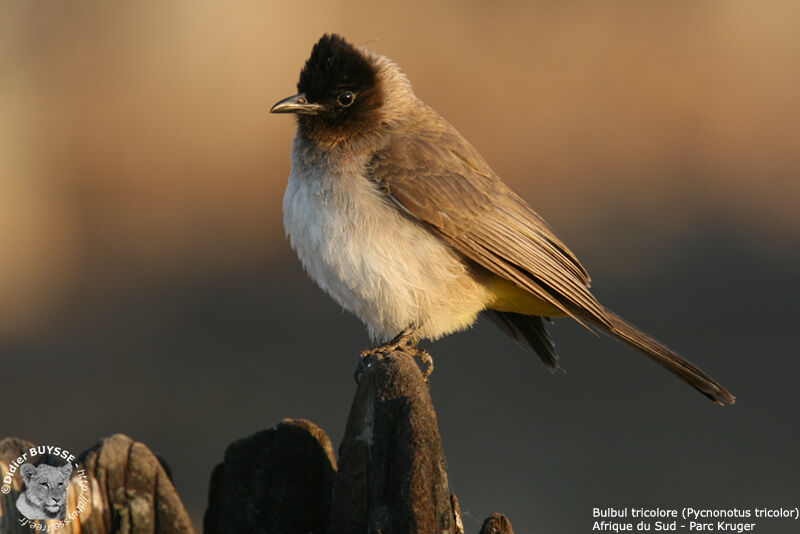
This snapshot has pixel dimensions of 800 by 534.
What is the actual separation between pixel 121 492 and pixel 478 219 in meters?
2.11

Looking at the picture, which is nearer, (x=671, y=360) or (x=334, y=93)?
(x=671, y=360)

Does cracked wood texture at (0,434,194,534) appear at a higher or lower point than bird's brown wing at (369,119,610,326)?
lower

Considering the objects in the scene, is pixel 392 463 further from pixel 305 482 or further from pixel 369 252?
pixel 369 252

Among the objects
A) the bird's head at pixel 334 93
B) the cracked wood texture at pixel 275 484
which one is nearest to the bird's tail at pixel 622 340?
the bird's head at pixel 334 93

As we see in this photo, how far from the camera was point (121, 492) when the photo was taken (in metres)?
2.54

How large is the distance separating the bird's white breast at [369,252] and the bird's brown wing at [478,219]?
0.27ft

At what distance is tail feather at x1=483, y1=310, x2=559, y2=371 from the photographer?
4391mm

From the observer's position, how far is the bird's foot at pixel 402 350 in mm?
3873

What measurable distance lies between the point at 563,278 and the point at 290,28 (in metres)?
5.59

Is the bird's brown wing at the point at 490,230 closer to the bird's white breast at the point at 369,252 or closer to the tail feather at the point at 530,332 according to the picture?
the bird's white breast at the point at 369,252

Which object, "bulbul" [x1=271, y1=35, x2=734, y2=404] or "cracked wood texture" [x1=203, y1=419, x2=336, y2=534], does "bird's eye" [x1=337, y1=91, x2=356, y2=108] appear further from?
"cracked wood texture" [x1=203, y1=419, x2=336, y2=534]

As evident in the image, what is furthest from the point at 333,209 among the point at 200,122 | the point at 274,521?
the point at 200,122

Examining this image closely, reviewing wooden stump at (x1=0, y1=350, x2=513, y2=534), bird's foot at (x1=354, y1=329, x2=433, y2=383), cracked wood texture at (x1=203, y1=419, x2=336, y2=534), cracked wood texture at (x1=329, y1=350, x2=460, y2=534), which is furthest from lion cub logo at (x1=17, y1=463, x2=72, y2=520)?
bird's foot at (x1=354, y1=329, x2=433, y2=383)

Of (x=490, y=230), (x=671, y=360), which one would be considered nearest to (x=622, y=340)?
(x=671, y=360)
